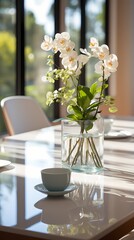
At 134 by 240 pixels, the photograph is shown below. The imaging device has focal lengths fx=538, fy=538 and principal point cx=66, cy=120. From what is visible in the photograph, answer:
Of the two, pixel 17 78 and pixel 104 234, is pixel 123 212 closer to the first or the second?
pixel 104 234

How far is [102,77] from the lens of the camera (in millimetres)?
1941

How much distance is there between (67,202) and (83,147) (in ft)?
1.37

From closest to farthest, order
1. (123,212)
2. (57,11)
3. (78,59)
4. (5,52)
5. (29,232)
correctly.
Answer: (29,232) → (123,212) → (78,59) → (5,52) → (57,11)

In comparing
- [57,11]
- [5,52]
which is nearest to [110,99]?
[5,52]

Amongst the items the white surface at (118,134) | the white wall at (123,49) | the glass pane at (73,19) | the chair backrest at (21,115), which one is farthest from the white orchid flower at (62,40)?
the white wall at (123,49)

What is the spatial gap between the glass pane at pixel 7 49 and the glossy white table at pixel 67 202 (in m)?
2.60

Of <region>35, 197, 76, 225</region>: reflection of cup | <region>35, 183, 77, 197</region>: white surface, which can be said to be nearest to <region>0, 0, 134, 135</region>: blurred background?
<region>35, 183, 77, 197</region>: white surface

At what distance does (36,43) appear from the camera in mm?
5395

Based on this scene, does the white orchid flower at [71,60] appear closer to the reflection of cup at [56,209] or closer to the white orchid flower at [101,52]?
the white orchid flower at [101,52]

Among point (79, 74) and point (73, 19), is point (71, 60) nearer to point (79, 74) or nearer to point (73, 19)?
point (79, 74)

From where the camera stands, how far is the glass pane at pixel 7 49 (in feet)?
15.8

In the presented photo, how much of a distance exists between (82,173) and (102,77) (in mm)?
352

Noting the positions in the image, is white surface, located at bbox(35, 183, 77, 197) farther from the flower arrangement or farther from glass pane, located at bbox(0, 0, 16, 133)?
glass pane, located at bbox(0, 0, 16, 133)

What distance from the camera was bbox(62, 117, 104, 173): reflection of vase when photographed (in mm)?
1935
